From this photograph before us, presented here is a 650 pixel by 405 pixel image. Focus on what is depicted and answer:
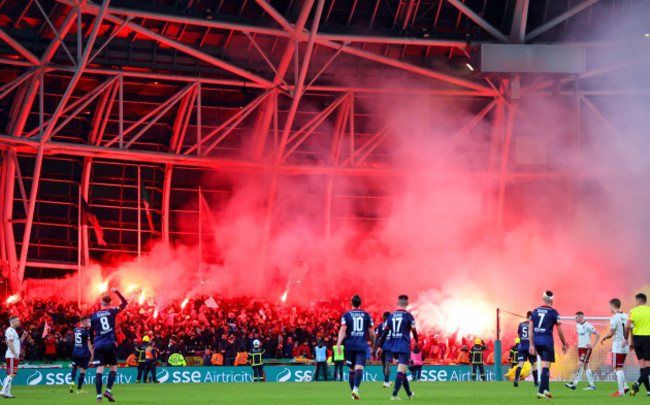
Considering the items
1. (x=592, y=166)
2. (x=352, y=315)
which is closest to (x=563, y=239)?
(x=592, y=166)

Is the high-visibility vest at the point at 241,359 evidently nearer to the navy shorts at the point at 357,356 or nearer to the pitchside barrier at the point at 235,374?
the pitchside barrier at the point at 235,374

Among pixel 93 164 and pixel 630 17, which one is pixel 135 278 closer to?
pixel 93 164

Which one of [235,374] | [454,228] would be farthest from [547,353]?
[454,228]

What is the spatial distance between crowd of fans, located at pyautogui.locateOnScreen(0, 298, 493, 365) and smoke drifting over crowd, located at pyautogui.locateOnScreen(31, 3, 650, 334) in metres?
1.38

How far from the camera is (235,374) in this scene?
30.2 metres

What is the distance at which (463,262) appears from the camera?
39906 millimetres

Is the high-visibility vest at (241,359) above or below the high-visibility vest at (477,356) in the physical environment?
below

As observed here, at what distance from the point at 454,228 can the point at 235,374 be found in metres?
13.6

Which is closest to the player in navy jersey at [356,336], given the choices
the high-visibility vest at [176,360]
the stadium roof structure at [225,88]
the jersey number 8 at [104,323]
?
the jersey number 8 at [104,323]

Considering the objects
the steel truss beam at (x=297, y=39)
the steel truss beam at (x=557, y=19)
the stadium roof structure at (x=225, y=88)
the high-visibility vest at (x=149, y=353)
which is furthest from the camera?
the stadium roof structure at (x=225, y=88)

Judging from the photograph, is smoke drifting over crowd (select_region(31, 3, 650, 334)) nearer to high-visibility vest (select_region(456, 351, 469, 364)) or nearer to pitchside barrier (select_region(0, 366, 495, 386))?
high-visibility vest (select_region(456, 351, 469, 364))

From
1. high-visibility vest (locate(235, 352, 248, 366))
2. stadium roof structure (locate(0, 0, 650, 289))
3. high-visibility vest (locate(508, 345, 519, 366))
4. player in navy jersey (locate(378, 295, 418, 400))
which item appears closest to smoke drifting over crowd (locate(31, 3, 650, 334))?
stadium roof structure (locate(0, 0, 650, 289))

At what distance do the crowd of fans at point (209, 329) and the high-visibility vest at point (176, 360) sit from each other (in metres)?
0.24

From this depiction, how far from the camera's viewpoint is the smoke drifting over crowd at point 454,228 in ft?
123
